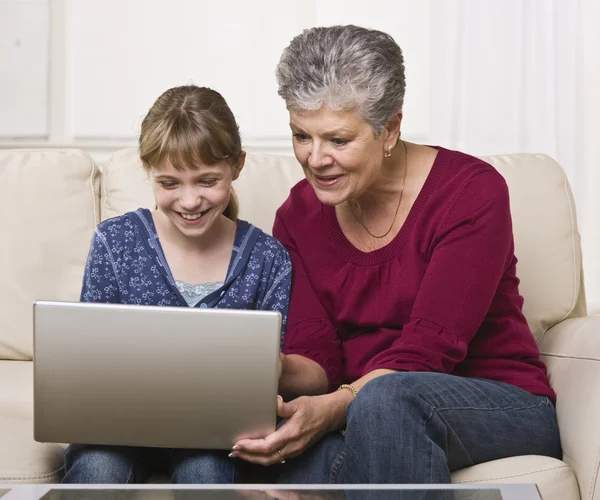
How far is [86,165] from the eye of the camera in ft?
6.93

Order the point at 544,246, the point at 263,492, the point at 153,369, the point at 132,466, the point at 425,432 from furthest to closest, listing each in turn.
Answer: the point at 544,246 → the point at 132,466 → the point at 425,432 → the point at 153,369 → the point at 263,492

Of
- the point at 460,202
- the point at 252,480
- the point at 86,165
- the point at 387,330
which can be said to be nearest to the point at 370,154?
the point at 460,202

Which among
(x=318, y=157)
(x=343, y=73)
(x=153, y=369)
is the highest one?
(x=343, y=73)

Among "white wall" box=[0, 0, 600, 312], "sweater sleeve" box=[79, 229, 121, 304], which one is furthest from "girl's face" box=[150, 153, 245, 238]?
"white wall" box=[0, 0, 600, 312]

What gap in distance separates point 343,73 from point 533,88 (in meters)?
1.76

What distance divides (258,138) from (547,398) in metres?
1.98

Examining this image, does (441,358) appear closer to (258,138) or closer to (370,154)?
(370,154)

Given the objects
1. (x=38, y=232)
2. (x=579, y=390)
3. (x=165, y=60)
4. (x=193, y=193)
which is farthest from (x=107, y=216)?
(x=165, y=60)

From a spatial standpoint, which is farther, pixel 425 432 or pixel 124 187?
pixel 124 187

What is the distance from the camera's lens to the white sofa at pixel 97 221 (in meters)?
1.94

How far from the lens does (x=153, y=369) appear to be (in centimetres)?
121

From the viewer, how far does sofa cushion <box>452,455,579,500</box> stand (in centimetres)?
140

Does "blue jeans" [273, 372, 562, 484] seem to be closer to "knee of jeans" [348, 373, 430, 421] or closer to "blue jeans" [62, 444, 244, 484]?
"knee of jeans" [348, 373, 430, 421]

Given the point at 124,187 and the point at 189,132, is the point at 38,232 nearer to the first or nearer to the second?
the point at 124,187
